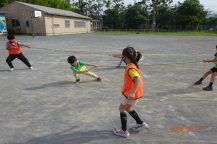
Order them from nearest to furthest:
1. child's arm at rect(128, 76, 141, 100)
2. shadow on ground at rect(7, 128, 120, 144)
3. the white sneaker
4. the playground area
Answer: child's arm at rect(128, 76, 141, 100) → shadow on ground at rect(7, 128, 120, 144) → the playground area → the white sneaker

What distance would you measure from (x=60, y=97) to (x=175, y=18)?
53696 millimetres

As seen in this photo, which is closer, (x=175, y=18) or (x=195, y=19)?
(x=195, y=19)

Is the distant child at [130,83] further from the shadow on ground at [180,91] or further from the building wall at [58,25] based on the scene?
the building wall at [58,25]

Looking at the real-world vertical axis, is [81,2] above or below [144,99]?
above

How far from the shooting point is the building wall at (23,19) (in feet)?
95.5

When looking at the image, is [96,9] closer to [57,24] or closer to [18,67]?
[57,24]

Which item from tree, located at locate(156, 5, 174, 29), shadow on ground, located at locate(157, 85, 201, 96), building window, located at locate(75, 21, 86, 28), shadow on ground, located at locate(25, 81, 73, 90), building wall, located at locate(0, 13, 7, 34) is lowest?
shadow on ground, located at locate(157, 85, 201, 96)

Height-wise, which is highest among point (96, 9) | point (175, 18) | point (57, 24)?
point (96, 9)

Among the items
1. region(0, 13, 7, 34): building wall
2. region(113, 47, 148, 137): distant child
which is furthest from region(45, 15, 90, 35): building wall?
region(113, 47, 148, 137): distant child

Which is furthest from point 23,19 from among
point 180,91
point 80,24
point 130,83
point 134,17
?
point 134,17

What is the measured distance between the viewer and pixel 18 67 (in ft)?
26.2

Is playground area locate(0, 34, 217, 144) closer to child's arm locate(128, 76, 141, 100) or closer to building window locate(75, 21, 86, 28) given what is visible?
child's arm locate(128, 76, 141, 100)

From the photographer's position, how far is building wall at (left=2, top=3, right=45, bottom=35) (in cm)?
2911

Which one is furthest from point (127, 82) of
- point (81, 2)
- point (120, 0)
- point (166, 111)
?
point (81, 2)
